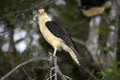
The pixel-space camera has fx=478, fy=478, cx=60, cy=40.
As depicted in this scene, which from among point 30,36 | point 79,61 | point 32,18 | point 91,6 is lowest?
point 30,36

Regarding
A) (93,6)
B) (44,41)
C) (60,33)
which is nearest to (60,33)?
(60,33)

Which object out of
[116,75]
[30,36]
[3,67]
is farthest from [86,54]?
[116,75]

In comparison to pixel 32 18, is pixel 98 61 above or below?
below

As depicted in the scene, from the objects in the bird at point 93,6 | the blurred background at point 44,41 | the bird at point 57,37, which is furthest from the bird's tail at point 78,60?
the bird at point 93,6

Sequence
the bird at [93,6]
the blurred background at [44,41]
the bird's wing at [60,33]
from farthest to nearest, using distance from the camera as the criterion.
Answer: the bird at [93,6] → the blurred background at [44,41] → the bird's wing at [60,33]

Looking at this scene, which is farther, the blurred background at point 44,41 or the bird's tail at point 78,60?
the blurred background at point 44,41

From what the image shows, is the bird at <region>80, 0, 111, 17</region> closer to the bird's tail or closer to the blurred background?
the blurred background

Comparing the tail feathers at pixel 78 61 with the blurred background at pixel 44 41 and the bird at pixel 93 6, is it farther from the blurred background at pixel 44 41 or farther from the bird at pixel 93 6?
the bird at pixel 93 6

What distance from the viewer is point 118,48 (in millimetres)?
10562

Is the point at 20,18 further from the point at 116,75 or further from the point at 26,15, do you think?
the point at 116,75

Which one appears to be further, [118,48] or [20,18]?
[118,48]

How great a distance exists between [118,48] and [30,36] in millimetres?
2001

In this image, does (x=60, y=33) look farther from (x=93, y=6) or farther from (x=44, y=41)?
(x=44, y=41)

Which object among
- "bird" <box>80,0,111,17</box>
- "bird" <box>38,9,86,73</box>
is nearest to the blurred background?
"bird" <box>80,0,111,17</box>
